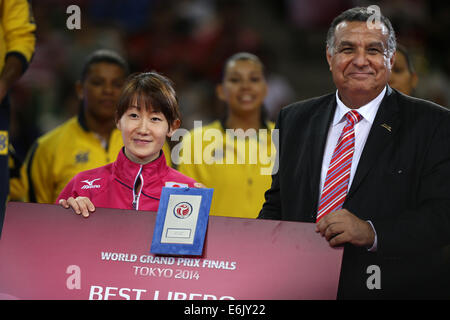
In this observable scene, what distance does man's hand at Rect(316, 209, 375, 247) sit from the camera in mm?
2367

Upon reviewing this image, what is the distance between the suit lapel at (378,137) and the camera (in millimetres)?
2662

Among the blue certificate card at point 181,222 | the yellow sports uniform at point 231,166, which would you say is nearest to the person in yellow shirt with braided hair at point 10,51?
the yellow sports uniform at point 231,166

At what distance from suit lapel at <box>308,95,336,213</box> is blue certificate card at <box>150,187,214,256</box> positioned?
45cm

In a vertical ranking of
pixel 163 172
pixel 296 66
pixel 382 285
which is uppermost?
pixel 296 66

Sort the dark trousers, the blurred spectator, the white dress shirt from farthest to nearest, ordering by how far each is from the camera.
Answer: the blurred spectator → the dark trousers → the white dress shirt

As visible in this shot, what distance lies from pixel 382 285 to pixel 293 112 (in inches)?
31.7

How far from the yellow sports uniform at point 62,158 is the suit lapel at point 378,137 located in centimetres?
194

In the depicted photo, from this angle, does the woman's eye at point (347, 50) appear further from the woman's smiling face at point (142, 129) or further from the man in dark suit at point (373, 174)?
the woman's smiling face at point (142, 129)

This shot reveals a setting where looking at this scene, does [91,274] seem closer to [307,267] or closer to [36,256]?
[36,256]

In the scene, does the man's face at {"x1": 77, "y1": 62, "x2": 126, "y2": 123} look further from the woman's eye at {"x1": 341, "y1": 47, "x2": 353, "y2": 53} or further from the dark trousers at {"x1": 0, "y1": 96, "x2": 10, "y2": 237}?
the woman's eye at {"x1": 341, "y1": 47, "x2": 353, "y2": 53}

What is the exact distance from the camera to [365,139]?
9.13 ft

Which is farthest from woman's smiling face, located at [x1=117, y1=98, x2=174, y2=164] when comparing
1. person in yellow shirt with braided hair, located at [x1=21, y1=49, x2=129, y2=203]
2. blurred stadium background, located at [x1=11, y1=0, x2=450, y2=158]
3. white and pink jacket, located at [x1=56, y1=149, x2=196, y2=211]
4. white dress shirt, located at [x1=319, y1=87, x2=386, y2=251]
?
blurred stadium background, located at [x1=11, y1=0, x2=450, y2=158]

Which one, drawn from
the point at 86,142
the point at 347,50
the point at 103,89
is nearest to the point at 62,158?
the point at 86,142
